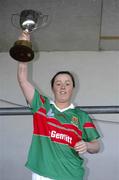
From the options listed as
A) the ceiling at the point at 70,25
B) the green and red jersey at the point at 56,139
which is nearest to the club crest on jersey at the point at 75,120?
the green and red jersey at the point at 56,139

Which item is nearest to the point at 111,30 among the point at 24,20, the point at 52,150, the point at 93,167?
A: the point at 93,167

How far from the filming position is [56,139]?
5.96 feet

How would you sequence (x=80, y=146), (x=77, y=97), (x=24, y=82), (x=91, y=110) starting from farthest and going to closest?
(x=77, y=97) < (x=91, y=110) < (x=24, y=82) < (x=80, y=146)

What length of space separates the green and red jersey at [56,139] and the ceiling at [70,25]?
5.98 ft

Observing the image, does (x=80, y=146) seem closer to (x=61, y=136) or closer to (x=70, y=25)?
(x=61, y=136)

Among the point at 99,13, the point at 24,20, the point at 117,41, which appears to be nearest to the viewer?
the point at 24,20

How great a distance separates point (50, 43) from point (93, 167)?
1340mm

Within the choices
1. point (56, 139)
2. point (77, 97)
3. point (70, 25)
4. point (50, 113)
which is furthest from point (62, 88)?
point (77, 97)

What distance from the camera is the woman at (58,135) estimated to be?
178 centimetres

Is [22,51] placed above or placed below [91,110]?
above

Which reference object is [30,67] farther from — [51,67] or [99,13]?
[99,13]

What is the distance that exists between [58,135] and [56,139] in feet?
0.07

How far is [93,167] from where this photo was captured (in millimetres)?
4070

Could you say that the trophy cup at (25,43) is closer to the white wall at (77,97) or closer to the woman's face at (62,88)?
the woman's face at (62,88)
